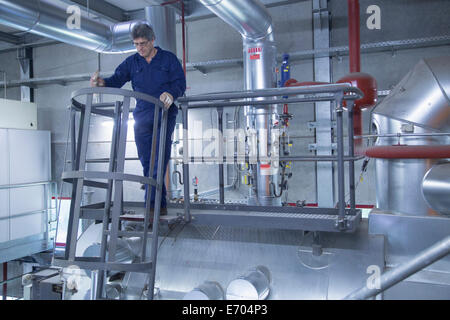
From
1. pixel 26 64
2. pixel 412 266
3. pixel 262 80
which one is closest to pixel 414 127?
pixel 412 266

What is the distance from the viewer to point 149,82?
249 cm

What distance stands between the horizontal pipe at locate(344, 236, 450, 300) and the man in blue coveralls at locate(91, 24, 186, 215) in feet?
4.53

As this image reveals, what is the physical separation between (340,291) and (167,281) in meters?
1.14

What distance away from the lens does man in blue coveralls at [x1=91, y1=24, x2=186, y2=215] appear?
7.91 feet

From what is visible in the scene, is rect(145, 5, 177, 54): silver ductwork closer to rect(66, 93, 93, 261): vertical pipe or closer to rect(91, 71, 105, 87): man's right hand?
rect(91, 71, 105, 87): man's right hand

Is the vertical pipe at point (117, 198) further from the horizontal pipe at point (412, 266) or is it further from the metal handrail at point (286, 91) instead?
the horizontal pipe at point (412, 266)

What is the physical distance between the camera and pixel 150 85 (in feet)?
8.18

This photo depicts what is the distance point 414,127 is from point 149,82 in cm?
184

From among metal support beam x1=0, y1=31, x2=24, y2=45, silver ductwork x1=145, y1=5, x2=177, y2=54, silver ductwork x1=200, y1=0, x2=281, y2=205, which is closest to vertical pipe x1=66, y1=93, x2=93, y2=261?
silver ductwork x1=200, y1=0, x2=281, y2=205

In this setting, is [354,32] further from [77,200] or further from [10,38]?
[10,38]

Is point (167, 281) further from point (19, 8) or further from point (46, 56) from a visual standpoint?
point (46, 56)

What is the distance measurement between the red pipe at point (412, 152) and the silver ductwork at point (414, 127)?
2.5 inches

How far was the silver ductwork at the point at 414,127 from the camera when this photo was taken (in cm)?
241
